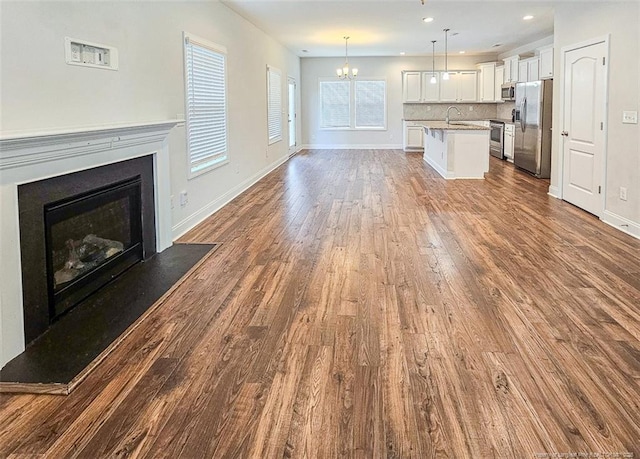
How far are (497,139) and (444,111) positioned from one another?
300 cm

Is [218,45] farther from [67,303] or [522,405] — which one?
[522,405]

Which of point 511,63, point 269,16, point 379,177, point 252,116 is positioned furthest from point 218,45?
point 511,63

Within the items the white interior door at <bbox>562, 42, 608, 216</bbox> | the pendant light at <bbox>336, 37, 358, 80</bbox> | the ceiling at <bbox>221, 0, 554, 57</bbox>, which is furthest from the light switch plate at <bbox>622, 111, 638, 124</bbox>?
the pendant light at <bbox>336, 37, 358, 80</bbox>

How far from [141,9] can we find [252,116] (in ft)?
15.6

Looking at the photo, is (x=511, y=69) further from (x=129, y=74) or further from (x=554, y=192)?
(x=129, y=74)

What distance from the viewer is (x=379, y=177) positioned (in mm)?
10359

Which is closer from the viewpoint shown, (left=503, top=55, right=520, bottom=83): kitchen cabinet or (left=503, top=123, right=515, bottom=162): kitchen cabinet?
(left=503, top=123, right=515, bottom=162): kitchen cabinet

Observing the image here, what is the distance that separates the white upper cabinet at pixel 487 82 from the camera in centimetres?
1450

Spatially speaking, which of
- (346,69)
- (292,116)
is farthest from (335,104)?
(346,69)

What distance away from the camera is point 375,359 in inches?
114

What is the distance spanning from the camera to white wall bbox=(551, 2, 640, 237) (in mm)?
5613

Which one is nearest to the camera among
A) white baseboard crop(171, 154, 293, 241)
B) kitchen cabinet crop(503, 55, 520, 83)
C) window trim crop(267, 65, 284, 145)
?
white baseboard crop(171, 154, 293, 241)

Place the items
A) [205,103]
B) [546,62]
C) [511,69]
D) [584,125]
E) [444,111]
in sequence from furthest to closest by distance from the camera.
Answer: [444,111]
[511,69]
[546,62]
[584,125]
[205,103]

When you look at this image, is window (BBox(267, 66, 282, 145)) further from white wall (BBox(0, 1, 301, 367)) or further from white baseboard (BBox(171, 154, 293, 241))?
white wall (BBox(0, 1, 301, 367))
